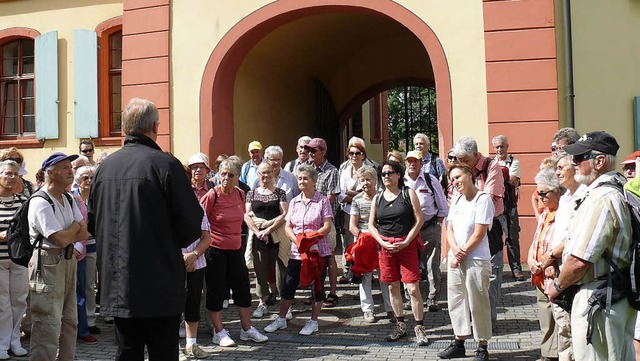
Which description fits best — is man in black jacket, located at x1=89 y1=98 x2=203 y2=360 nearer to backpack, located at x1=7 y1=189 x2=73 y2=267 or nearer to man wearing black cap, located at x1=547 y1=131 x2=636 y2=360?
backpack, located at x1=7 y1=189 x2=73 y2=267

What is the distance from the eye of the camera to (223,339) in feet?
18.8

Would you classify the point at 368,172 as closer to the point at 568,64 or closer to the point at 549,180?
the point at 549,180

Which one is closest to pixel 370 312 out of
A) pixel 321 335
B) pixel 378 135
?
pixel 321 335

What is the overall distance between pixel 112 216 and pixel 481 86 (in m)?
6.69

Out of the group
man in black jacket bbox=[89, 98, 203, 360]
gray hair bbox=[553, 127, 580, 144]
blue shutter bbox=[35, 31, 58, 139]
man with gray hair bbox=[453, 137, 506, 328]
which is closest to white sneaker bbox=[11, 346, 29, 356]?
man in black jacket bbox=[89, 98, 203, 360]

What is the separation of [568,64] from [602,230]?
20.9 ft

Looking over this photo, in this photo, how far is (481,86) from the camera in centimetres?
900

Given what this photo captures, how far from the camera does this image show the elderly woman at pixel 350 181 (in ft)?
24.9

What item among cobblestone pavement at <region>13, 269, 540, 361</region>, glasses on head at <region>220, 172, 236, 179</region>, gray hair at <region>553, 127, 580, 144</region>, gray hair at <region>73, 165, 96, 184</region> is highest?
gray hair at <region>553, 127, 580, 144</region>

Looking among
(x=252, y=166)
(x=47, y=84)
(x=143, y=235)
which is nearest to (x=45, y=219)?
(x=143, y=235)

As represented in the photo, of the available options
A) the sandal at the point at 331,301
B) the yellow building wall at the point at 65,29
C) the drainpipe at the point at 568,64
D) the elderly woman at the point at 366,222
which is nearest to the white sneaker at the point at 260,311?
the sandal at the point at 331,301

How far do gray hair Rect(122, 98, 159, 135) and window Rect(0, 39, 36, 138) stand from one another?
378 inches

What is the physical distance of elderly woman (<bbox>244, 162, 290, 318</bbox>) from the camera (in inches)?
262

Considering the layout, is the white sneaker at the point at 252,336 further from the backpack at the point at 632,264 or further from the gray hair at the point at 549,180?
the backpack at the point at 632,264
